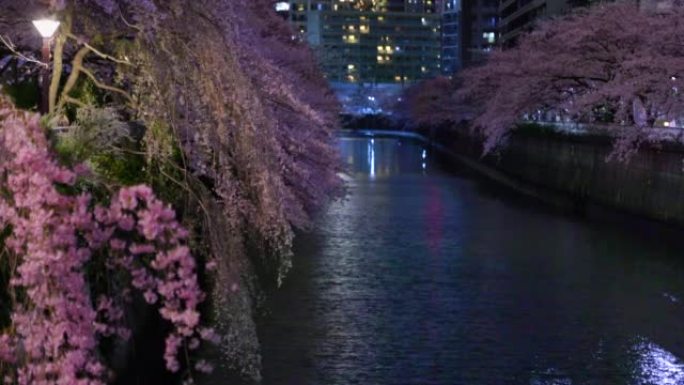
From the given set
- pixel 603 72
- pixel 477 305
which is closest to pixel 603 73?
pixel 603 72

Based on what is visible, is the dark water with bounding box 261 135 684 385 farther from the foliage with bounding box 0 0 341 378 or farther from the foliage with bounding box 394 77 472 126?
the foliage with bounding box 394 77 472 126

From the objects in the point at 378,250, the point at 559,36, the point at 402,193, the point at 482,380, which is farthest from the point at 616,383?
the point at 402,193

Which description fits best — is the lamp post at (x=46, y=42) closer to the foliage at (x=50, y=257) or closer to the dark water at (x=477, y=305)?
the foliage at (x=50, y=257)

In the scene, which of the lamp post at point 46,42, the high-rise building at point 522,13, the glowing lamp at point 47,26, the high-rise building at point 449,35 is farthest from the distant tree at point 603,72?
the high-rise building at point 449,35

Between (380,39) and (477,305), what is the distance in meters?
158

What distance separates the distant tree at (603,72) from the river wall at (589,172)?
90 centimetres

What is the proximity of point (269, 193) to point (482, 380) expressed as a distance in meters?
5.66

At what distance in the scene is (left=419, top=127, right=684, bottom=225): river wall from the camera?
95.1 feet

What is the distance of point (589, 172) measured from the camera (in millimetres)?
36812

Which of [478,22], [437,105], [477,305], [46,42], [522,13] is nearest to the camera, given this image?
[46,42]

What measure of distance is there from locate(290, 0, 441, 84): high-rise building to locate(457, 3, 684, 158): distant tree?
117 metres

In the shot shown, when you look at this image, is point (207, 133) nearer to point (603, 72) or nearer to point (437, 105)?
point (603, 72)

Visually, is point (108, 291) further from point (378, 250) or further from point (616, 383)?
point (378, 250)

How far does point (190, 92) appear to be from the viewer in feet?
26.5
